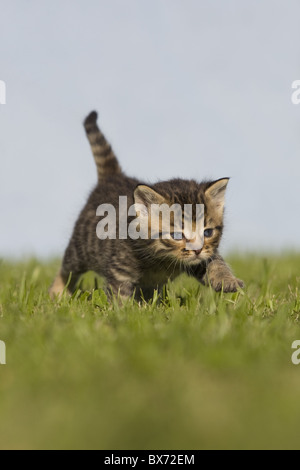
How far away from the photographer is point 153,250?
462cm

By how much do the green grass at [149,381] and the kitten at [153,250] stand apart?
2.53 feet

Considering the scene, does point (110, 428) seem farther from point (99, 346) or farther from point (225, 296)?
point (225, 296)

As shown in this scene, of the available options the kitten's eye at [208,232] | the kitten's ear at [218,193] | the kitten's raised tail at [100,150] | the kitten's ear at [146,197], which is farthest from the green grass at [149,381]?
the kitten's raised tail at [100,150]

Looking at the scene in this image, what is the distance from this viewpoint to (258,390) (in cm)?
241

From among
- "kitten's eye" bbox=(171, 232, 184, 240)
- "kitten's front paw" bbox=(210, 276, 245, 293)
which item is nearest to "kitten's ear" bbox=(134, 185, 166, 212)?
"kitten's eye" bbox=(171, 232, 184, 240)

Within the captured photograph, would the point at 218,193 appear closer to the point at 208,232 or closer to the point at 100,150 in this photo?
the point at 208,232

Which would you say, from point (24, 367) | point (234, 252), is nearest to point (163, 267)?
point (24, 367)

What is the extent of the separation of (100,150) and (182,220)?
1778 millimetres

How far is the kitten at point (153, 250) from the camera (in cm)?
453

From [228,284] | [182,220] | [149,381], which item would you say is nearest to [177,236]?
[182,220]

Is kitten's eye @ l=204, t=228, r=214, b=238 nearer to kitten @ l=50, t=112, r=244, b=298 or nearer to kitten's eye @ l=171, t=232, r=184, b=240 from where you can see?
kitten @ l=50, t=112, r=244, b=298

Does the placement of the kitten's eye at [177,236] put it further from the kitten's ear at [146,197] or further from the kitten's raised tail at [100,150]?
the kitten's raised tail at [100,150]

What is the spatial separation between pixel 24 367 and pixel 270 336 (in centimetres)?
143

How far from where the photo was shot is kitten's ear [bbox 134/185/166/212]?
4468mm
